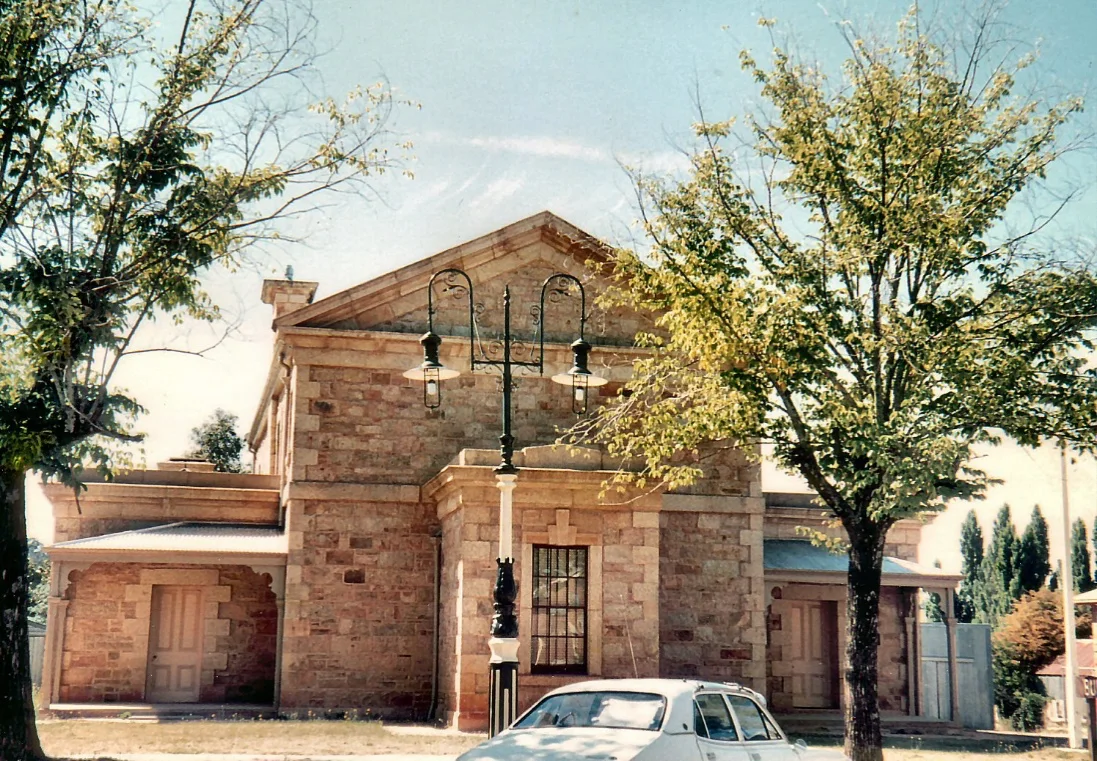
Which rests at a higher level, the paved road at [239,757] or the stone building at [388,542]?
the stone building at [388,542]

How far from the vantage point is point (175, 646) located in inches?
875

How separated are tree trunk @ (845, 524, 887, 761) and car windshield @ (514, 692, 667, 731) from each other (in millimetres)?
6992

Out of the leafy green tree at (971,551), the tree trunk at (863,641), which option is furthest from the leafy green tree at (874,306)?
the leafy green tree at (971,551)

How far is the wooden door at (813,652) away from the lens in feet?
78.4

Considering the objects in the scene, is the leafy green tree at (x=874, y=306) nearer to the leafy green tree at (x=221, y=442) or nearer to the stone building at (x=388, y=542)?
the stone building at (x=388, y=542)

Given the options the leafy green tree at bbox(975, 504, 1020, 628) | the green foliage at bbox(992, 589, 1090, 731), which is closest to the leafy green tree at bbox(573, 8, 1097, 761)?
the green foliage at bbox(992, 589, 1090, 731)

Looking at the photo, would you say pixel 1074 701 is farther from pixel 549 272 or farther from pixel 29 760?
pixel 29 760

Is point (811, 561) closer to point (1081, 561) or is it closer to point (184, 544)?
point (184, 544)

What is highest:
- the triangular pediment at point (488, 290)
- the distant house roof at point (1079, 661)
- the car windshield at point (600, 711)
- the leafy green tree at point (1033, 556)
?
the triangular pediment at point (488, 290)

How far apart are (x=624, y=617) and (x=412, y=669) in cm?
457

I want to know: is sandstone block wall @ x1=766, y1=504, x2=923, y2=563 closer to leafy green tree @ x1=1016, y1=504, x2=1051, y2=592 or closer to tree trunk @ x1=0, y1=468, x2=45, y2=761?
tree trunk @ x1=0, y1=468, x2=45, y2=761

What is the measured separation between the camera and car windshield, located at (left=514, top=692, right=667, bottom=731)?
9.15 meters

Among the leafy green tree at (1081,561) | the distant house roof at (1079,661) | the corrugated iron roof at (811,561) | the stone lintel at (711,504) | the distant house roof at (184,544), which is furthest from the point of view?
the leafy green tree at (1081,561)

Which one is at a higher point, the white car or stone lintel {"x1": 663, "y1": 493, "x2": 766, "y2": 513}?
stone lintel {"x1": 663, "y1": 493, "x2": 766, "y2": 513}
